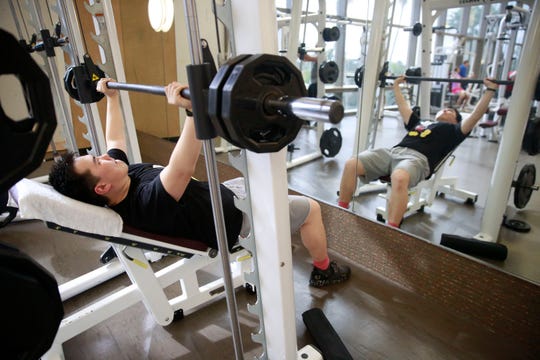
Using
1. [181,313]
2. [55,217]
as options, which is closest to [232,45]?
[55,217]

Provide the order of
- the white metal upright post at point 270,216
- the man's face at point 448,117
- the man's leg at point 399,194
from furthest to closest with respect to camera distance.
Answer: the man's face at point 448,117
the man's leg at point 399,194
the white metal upright post at point 270,216

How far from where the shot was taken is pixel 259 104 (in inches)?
22.6

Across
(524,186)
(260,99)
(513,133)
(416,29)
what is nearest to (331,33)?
(416,29)

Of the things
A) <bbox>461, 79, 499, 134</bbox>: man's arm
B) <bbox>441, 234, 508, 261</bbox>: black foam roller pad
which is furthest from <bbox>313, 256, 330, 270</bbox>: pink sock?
<bbox>461, 79, 499, 134</bbox>: man's arm

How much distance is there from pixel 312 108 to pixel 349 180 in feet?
5.75

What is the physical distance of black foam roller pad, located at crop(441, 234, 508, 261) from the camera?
4.99 feet

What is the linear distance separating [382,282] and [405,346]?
0.41m

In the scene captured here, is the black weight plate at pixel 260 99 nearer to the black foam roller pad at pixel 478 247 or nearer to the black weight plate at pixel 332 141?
the black foam roller pad at pixel 478 247

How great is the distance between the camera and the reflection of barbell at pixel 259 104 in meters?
0.54

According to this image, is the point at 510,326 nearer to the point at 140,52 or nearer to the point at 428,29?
the point at 428,29

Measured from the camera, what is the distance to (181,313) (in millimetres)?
1523

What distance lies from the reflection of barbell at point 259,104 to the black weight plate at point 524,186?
5.93 ft

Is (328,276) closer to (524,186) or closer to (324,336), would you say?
(324,336)

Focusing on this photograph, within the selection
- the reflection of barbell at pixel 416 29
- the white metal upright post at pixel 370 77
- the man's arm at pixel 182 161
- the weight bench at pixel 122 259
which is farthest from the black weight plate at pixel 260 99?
the reflection of barbell at pixel 416 29
